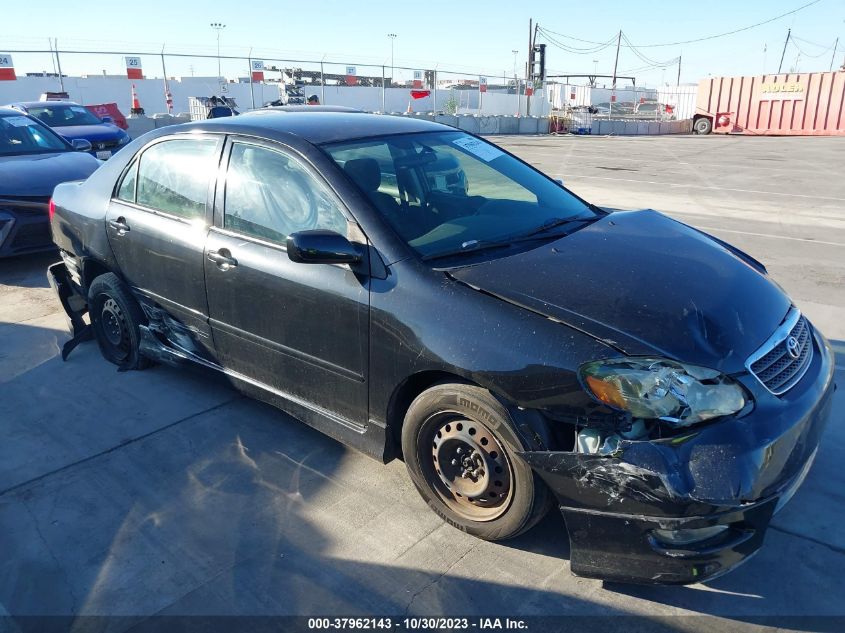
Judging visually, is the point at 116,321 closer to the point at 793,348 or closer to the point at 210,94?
the point at 793,348

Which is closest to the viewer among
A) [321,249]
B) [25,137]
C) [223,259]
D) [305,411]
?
[321,249]

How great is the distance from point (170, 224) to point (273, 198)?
84 centimetres

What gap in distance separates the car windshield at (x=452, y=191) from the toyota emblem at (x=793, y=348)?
1242mm

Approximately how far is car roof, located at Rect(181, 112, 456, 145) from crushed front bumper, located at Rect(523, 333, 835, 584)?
2014 millimetres

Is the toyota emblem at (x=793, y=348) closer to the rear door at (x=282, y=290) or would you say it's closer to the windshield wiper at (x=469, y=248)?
the windshield wiper at (x=469, y=248)

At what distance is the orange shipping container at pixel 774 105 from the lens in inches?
1257

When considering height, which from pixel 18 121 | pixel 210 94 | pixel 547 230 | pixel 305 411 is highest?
pixel 210 94

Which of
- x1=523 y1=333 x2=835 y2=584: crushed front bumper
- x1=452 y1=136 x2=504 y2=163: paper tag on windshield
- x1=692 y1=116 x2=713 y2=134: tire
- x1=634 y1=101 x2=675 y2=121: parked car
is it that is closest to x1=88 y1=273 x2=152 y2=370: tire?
x1=452 y1=136 x2=504 y2=163: paper tag on windshield

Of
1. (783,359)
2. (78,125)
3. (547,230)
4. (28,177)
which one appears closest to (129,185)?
(547,230)

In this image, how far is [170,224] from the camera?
12.4 feet

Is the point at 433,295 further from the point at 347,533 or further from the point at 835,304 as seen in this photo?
the point at 835,304

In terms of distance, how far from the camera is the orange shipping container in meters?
31.9

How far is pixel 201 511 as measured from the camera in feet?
9.95

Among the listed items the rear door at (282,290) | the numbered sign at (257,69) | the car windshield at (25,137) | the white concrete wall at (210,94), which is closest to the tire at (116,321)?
the rear door at (282,290)
